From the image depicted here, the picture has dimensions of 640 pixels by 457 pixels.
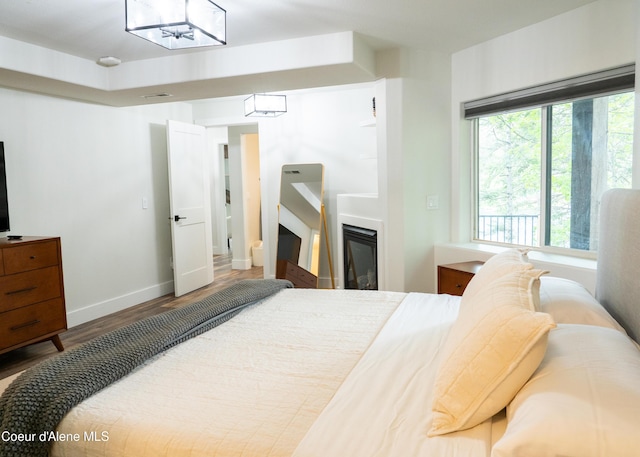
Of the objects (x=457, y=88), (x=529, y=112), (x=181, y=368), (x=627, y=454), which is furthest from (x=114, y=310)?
(x=627, y=454)

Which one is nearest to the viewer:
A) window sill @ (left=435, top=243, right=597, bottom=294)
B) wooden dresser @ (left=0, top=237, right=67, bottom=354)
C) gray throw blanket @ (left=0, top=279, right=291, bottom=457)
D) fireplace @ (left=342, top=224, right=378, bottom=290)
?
gray throw blanket @ (left=0, top=279, right=291, bottom=457)

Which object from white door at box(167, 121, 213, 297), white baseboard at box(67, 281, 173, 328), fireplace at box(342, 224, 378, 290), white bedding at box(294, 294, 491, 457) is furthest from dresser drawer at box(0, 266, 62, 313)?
white bedding at box(294, 294, 491, 457)

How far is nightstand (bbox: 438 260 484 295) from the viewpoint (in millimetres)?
3141

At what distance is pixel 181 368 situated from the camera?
5.02ft

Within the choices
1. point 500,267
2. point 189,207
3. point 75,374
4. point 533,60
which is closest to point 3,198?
point 189,207

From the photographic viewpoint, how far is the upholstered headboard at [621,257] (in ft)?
4.61

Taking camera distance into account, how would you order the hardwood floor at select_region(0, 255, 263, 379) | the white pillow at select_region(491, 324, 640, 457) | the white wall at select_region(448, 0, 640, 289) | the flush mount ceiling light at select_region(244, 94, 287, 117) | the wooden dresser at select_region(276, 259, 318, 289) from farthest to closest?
1. the wooden dresser at select_region(276, 259, 318, 289)
2. the flush mount ceiling light at select_region(244, 94, 287, 117)
3. the hardwood floor at select_region(0, 255, 263, 379)
4. the white wall at select_region(448, 0, 640, 289)
5. the white pillow at select_region(491, 324, 640, 457)

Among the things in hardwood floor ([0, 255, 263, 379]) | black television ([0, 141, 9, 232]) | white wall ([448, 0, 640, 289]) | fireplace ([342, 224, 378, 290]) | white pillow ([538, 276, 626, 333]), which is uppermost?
white wall ([448, 0, 640, 289])

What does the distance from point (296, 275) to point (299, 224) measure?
0.58 metres

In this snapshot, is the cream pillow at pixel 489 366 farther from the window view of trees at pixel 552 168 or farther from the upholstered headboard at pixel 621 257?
the window view of trees at pixel 552 168

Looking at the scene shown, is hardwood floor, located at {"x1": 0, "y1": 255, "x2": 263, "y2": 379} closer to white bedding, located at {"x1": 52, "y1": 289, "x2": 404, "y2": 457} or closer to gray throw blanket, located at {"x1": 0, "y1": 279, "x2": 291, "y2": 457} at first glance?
gray throw blanket, located at {"x1": 0, "y1": 279, "x2": 291, "y2": 457}

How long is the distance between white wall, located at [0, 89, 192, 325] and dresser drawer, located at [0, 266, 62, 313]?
2.03ft

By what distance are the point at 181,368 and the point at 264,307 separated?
77 centimetres

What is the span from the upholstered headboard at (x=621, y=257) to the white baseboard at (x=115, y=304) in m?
4.09
